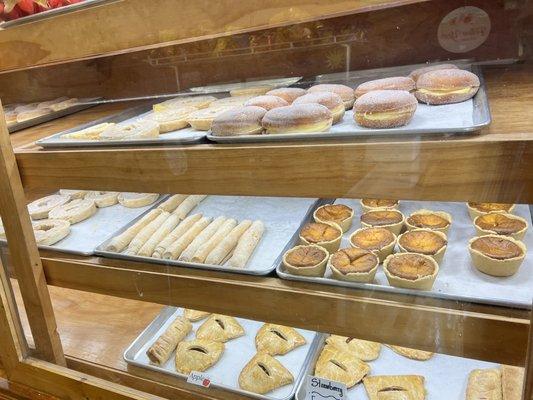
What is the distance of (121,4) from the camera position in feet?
3.56

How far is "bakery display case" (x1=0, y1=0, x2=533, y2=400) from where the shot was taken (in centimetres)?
94

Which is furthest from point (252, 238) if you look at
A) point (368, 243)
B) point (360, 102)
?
point (360, 102)

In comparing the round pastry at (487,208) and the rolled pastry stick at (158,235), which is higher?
the round pastry at (487,208)

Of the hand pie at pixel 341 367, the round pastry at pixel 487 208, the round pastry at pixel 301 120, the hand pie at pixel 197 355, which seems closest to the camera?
the round pastry at pixel 301 120

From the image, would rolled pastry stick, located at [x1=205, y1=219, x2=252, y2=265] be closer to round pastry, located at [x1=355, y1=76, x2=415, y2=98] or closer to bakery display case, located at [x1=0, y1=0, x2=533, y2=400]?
bakery display case, located at [x1=0, y1=0, x2=533, y2=400]

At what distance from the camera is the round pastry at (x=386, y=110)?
96cm

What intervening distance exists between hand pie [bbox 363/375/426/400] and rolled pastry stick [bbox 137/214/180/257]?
759 mm

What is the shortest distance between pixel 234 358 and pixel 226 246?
0.42 m

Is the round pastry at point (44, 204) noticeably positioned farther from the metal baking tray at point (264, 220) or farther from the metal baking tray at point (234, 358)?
the metal baking tray at point (234, 358)

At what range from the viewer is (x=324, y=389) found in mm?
1245

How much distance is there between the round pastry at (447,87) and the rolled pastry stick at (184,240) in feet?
2.65

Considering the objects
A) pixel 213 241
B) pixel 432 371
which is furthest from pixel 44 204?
pixel 432 371

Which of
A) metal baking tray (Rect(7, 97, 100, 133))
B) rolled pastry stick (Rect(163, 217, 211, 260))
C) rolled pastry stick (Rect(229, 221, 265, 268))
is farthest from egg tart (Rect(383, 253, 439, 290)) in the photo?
metal baking tray (Rect(7, 97, 100, 133))

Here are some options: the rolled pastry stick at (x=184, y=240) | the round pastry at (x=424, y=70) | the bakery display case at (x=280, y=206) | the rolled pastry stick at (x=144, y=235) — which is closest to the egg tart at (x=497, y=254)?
the bakery display case at (x=280, y=206)
